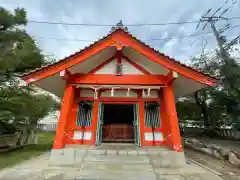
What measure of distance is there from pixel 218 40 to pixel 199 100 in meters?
5.74

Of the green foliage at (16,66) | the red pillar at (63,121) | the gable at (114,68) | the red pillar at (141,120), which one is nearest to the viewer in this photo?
the red pillar at (63,121)

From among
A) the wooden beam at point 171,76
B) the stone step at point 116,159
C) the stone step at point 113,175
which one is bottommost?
the stone step at point 113,175

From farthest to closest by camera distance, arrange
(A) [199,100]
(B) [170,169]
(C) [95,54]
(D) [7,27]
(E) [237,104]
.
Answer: (A) [199,100]
(E) [237,104]
(D) [7,27]
(C) [95,54]
(B) [170,169]

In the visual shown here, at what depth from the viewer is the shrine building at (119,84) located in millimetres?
5184

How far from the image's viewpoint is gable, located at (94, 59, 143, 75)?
6066 millimetres

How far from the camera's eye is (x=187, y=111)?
52.3 ft

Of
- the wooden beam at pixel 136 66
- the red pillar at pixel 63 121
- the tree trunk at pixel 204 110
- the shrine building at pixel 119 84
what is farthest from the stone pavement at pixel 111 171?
the tree trunk at pixel 204 110

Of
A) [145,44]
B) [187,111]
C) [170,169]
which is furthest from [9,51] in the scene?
[187,111]

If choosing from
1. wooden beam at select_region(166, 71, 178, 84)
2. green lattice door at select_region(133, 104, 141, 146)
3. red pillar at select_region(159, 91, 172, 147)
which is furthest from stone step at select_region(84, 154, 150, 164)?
wooden beam at select_region(166, 71, 178, 84)

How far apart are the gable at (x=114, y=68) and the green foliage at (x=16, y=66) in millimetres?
3671

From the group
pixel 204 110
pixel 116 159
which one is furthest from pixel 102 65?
pixel 204 110

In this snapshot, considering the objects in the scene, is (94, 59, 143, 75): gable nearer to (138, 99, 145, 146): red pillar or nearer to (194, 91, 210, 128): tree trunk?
(138, 99, 145, 146): red pillar

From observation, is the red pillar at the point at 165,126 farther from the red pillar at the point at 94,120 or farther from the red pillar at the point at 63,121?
the red pillar at the point at 63,121

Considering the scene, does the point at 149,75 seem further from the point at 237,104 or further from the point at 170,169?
the point at 237,104
